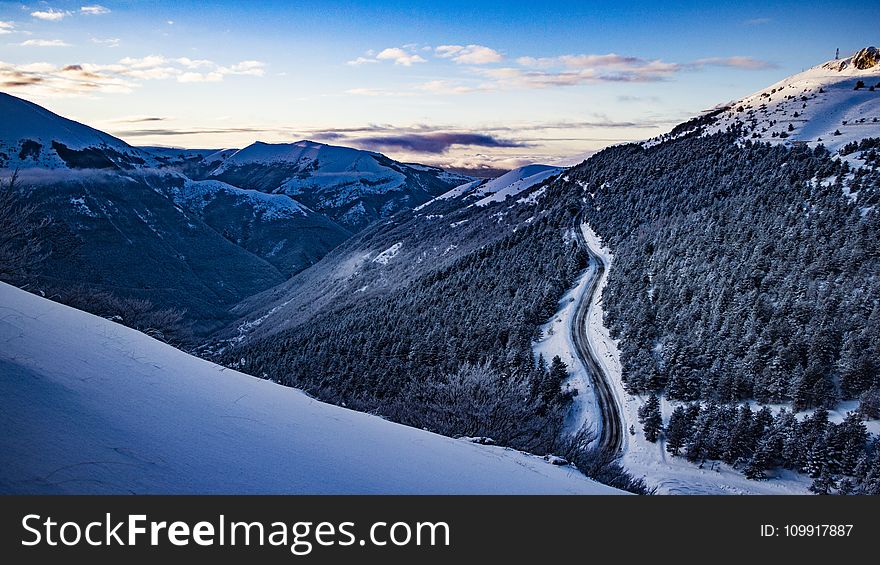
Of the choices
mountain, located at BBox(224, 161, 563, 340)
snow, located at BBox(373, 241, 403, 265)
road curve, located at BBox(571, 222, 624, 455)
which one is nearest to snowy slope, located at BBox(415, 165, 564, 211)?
mountain, located at BBox(224, 161, 563, 340)

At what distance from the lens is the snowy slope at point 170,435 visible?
3824 mm

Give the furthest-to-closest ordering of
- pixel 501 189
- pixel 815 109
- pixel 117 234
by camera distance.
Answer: pixel 117 234 < pixel 501 189 < pixel 815 109

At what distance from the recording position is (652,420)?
25.0 m

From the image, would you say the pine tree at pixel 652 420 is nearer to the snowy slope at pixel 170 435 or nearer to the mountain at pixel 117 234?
the snowy slope at pixel 170 435

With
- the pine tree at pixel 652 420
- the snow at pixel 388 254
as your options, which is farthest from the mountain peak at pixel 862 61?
the snow at pixel 388 254

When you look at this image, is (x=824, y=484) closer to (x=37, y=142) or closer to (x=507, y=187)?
(x=507, y=187)

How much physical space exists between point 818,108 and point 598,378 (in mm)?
64464

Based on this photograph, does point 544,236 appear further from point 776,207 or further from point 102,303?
point 102,303

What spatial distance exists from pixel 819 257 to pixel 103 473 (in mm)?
39736

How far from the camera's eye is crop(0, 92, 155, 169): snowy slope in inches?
6206

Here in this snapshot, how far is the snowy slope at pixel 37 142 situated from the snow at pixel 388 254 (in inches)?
5603

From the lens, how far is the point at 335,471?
508cm

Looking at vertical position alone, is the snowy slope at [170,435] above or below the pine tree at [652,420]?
above

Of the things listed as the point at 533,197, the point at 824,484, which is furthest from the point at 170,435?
the point at 533,197
